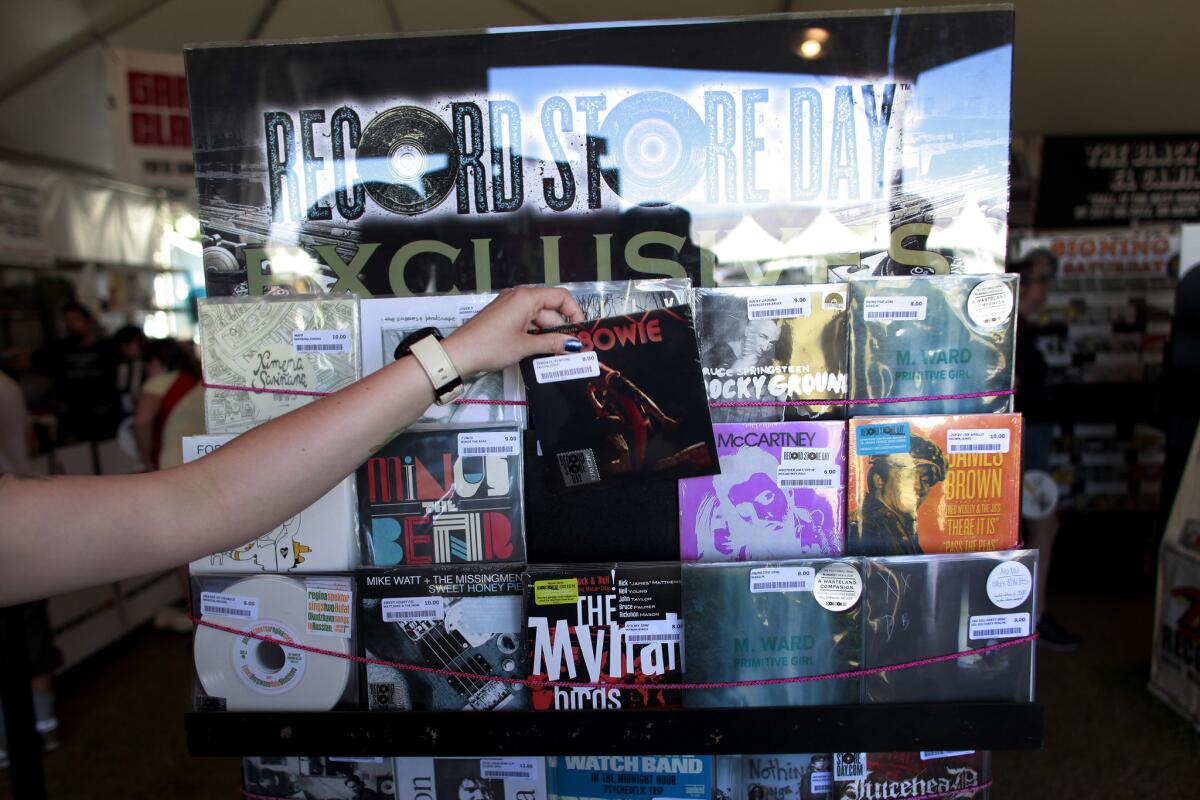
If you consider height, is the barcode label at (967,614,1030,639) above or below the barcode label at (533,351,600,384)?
below

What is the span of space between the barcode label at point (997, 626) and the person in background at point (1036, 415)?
252 centimetres

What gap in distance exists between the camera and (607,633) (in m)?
1.01

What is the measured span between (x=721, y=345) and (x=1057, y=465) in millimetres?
4283

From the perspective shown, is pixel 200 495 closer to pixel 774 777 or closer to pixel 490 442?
pixel 490 442

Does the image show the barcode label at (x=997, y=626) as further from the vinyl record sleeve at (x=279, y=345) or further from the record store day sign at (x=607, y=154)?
the vinyl record sleeve at (x=279, y=345)

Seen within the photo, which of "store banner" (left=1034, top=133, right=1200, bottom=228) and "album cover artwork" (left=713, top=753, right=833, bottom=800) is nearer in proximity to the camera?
"album cover artwork" (left=713, top=753, right=833, bottom=800)

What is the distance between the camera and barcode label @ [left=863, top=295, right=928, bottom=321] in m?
1.02

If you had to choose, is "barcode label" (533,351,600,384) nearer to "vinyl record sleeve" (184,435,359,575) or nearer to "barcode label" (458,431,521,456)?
"barcode label" (458,431,521,456)

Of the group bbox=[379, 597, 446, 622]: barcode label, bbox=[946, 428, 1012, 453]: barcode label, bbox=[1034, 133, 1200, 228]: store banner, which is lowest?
bbox=[379, 597, 446, 622]: barcode label

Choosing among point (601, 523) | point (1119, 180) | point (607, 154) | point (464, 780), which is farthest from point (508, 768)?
point (1119, 180)

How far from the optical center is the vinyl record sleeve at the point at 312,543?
1041 mm

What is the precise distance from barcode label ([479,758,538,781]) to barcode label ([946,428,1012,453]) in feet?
2.47

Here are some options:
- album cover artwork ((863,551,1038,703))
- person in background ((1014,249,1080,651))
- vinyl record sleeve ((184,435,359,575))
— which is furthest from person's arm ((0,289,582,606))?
person in background ((1014,249,1080,651))

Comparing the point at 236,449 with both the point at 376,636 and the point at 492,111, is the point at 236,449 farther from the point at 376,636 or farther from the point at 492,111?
the point at 492,111
